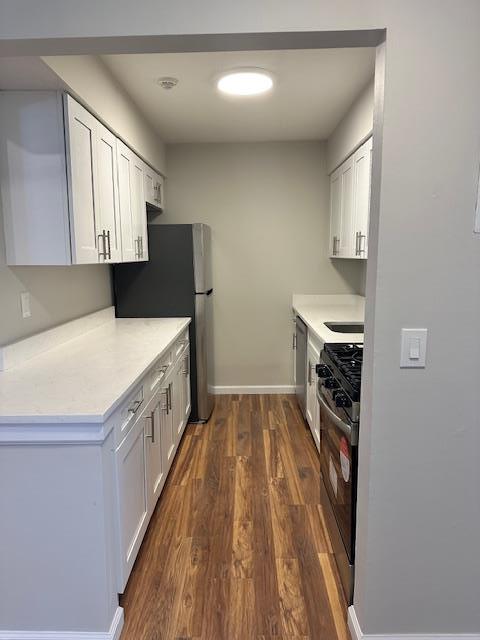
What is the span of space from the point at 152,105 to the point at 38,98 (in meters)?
1.31

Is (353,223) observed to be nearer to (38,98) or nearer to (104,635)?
(38,98)

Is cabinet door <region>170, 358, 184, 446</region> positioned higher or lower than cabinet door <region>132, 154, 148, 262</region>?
lower

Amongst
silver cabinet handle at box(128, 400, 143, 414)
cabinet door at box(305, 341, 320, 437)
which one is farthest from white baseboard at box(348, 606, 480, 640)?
cabinet door at box(305, 341, 320, 437)

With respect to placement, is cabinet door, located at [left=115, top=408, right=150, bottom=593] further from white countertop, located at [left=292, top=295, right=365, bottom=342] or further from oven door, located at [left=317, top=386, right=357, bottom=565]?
white countertop, located at [left=292, top=295, right=365, bottom=342]

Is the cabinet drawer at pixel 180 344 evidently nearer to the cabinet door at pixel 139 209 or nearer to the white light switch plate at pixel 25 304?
the cabinet door at pixel 139 209

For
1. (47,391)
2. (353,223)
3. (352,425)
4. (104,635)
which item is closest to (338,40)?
(352,425)

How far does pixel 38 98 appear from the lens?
1.92 metres

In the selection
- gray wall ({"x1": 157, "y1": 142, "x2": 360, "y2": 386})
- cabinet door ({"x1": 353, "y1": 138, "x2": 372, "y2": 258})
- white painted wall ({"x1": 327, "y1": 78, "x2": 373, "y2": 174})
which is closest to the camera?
white painted wall ({"x1": 327, "y1": 78, "x2": 373, "y2": 174})

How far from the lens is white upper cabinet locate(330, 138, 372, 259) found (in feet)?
9.36

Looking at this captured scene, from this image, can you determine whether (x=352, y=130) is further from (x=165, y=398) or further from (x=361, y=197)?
(x=165, y=398)

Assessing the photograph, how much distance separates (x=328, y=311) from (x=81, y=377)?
8.36 feet

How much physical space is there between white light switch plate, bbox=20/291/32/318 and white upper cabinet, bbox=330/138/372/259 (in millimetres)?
2007

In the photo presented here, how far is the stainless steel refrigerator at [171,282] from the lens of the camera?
3.52m

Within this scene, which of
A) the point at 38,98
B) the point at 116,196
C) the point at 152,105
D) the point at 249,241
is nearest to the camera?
the point at 38,98
